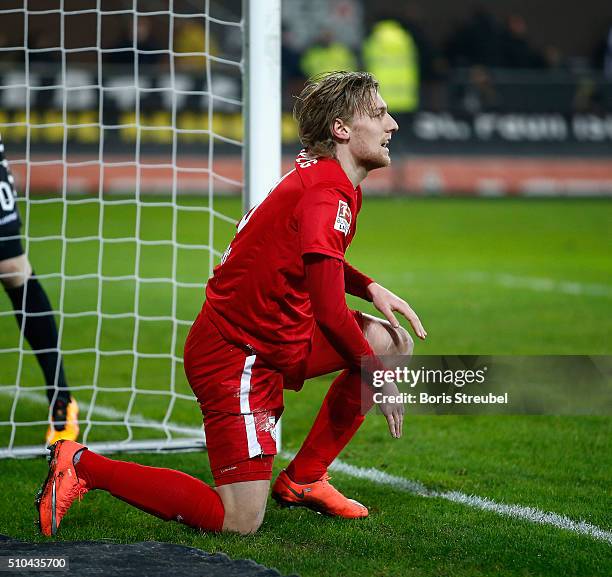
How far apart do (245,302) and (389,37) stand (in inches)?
622

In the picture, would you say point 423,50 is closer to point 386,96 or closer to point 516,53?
point 386,96

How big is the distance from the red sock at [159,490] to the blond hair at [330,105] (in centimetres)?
110

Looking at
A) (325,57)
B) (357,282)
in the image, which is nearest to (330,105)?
(357,282)

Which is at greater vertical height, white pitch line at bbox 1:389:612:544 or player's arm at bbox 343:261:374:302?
player's arm at bbox 343:261:374:302

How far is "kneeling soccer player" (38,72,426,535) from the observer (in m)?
3.31

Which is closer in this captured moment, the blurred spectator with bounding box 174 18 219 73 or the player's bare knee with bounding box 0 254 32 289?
the player's bare knee with bounding box 0 254 32 289

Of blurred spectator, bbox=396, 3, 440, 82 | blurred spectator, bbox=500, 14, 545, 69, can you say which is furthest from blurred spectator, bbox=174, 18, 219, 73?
blurred spectator, bbox=500, 14, 545, 69

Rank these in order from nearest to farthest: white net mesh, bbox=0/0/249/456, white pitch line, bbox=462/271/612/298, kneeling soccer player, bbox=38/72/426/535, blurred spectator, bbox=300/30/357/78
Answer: kneeling soccer player, bbox=38/72/426/535 → white net mesh, bbox=0/0/249/456 → white pitch line, bbox=462/271/612/298 → blurred spectator, bbox=300/30/357/78

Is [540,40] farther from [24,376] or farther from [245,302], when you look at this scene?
[245,302]

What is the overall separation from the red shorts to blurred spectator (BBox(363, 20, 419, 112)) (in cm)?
1475

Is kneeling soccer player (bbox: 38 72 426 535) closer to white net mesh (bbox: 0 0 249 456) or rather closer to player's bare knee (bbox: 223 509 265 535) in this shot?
player's bare knee (bbox: 223 509 265 535)

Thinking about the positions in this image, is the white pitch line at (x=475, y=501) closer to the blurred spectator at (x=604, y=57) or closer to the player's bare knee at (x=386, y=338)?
the player's bare knee at (x=386, y=338)

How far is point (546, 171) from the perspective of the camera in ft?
58.2

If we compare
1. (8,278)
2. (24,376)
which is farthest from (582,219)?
(8,278)
